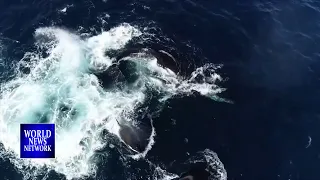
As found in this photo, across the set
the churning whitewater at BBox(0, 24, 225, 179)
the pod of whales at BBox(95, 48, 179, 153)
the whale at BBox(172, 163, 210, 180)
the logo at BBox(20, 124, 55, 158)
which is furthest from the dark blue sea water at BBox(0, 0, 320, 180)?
the logo at BBox(20, 124, 55, 158)

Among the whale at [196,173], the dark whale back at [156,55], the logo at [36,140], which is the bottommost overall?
the whale at [196,173]

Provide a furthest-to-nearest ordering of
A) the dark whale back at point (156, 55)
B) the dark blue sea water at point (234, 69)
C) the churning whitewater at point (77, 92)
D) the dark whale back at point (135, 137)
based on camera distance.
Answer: the dark whale back at point (156, 55) < the churning whitewater at point (77, 92) < the dark whale back at point (135, 137) < the dark blue sea water at point (234, 69)

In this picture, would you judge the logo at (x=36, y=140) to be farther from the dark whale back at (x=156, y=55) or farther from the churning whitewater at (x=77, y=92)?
the dark whale back at (x=156, y=55)

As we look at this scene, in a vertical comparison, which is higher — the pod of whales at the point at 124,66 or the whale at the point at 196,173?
the pod of whales at the point at 124,66

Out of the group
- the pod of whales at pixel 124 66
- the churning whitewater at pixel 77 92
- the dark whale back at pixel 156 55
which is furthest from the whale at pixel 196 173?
the dark whale back at pixel 156 55

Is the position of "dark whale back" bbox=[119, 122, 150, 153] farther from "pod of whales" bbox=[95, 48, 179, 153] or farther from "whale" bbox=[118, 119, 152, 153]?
"pod of whales" bbox=[95, 48, 179, 153]

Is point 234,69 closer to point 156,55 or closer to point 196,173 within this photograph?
point 156,55

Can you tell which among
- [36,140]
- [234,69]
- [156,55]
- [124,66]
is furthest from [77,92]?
[234,69]
